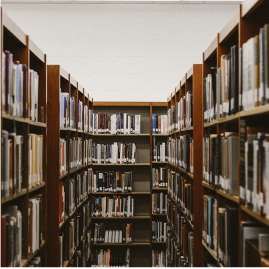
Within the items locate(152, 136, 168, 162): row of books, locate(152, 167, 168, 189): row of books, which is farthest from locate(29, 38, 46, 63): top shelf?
locate(152, 167, 168, 189): row of books

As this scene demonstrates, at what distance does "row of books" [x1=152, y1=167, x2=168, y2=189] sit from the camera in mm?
4543

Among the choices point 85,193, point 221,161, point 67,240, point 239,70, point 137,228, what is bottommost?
point 137,228

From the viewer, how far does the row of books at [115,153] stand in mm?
4457

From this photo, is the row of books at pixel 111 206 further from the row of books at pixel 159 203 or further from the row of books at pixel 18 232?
the row of books at pixel 18 232

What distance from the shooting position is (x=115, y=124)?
4500 mm

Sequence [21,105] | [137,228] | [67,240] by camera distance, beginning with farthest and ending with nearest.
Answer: [137,228] → [67,240] → [21,105]

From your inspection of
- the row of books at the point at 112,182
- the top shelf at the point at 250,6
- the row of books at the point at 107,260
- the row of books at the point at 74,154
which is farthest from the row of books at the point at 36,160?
the row of books at the point at 107,260

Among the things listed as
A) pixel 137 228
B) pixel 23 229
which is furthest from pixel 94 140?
pixel 23 229

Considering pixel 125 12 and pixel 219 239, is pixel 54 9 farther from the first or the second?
pixel 219 239

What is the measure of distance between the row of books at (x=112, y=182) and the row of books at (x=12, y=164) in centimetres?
273

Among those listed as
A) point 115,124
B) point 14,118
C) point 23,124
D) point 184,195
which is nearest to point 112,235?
point 115,124

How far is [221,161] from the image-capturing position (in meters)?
1.73

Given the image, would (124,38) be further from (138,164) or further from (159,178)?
(159,178)

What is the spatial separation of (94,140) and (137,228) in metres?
1.59
